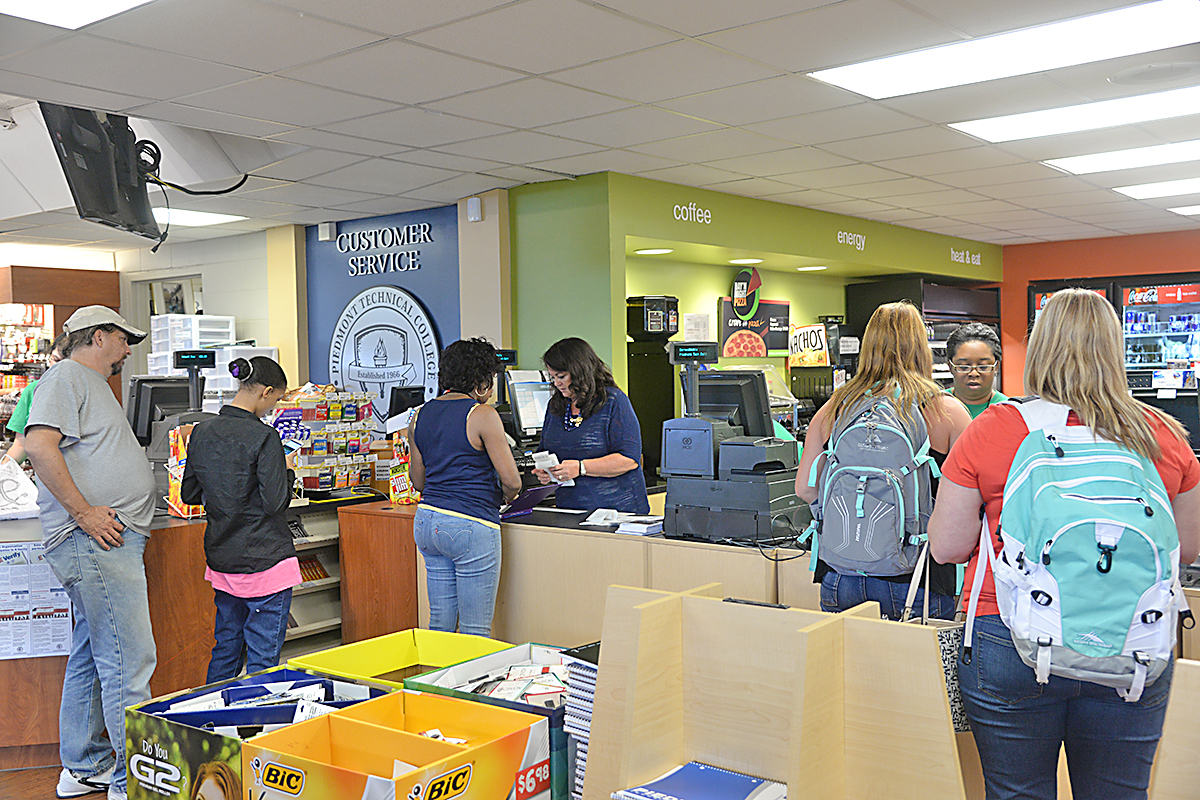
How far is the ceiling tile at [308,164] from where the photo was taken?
5.66 m

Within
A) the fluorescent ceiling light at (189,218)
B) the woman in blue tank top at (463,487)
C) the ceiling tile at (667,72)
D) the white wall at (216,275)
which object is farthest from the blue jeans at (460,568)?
the white wall at (216,275)

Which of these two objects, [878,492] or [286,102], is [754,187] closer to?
[286,102]

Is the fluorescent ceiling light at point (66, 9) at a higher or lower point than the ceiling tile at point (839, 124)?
higher

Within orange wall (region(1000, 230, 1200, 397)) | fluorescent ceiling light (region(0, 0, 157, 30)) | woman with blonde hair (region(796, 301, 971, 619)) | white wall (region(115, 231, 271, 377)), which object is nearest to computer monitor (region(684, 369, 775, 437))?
woman with blonde hair (region(796, 301, 971, 619))

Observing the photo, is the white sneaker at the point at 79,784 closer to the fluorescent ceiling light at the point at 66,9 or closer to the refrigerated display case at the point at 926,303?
the fluorescent ceiling light at the point at 66,9

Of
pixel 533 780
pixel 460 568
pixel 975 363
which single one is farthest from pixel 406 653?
pixel 975 363

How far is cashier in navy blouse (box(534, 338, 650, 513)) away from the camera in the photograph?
4324mm

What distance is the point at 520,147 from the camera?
18.3 feet

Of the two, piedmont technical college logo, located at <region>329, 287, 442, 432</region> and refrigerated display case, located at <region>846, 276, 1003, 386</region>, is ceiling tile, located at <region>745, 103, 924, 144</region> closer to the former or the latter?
piedmont technical college logo, located at <region>329, 287, 442, 432</region>

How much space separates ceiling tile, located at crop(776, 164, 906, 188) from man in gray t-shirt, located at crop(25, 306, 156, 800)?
4.42 meters

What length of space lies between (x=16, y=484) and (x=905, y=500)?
11.5 ft

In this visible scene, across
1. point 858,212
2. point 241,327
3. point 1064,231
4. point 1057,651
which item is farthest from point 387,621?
point 1064,231

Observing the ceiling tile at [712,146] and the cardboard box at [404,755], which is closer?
the cardboard box at [404,755]

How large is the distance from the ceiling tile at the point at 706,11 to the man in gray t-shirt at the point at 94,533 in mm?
2149
